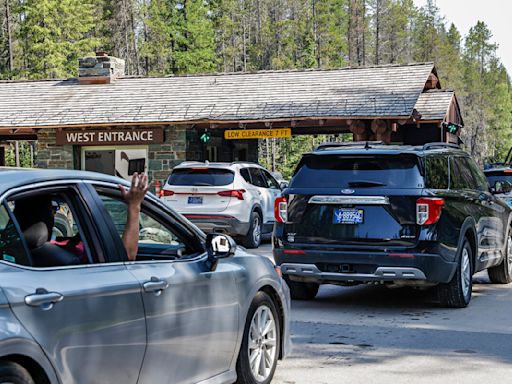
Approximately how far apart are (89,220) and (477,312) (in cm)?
595

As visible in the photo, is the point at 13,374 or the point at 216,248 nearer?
the point at 13,374

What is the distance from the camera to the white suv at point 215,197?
17.1 m

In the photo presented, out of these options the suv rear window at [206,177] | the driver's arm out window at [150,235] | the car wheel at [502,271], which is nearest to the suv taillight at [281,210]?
the driver's arm out window at [150,235]

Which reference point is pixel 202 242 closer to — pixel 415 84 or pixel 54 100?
pixel 415 84

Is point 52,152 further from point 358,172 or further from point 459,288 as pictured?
point 459,288

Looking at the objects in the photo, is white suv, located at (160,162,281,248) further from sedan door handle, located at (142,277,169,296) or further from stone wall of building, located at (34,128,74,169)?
sedan door handle, located at (142,277,169,296)

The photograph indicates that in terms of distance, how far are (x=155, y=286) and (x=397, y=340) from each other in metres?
3.81

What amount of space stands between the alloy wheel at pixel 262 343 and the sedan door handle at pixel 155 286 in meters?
1.20

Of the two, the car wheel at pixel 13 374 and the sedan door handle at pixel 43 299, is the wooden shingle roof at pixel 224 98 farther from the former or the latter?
the car wheel at pixel 13 374

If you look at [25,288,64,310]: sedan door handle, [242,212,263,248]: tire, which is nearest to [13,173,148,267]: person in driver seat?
[25,288,64,310]: sedan door handle

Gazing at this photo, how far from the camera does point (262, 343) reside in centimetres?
596

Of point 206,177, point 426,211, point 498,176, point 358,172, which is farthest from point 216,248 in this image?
point 498,176

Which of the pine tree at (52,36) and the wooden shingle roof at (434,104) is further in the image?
the pine tree at (52,36)

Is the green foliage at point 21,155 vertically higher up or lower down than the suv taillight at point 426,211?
lower down
